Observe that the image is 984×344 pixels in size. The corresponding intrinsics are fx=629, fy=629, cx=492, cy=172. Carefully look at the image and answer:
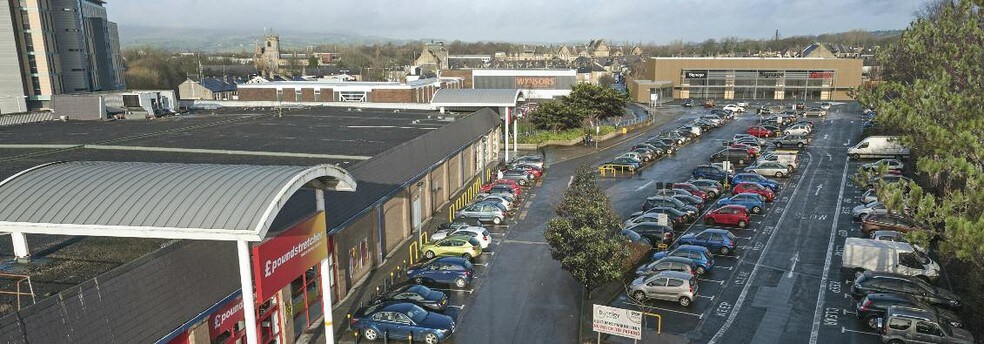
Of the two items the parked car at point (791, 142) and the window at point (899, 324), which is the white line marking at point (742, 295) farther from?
the parked car at point (791, 142)

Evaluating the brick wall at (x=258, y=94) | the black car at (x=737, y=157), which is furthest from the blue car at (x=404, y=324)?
the brick wall at (x=258, y=94)

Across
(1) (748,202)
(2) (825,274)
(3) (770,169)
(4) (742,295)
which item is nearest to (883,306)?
(4) (742,295)

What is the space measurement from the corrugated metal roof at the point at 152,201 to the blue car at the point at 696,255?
14908 mm

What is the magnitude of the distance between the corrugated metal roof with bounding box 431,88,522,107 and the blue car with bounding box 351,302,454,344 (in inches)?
1206

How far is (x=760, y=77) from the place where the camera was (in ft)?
303

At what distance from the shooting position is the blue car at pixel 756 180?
35.2 meters

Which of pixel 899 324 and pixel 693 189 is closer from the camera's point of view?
pixel 899 324

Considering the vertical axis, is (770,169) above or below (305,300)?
below

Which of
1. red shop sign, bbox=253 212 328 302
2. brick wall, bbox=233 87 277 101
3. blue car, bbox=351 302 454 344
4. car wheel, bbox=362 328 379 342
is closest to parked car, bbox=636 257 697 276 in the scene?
blue car, bbox=351 302 454 344

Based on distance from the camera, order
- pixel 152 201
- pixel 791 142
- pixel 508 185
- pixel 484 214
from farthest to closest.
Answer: pixel 791 142, pixel 508 185, pixel 484 214, pixel 152 201

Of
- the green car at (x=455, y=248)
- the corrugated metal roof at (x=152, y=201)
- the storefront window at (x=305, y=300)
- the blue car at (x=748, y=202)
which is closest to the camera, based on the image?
the corrugated metal roof at (x=152, y=201)

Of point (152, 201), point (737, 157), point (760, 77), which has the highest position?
point (152, 201)

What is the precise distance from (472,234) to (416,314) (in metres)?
7.96

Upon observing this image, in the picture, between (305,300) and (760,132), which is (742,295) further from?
(760,132)
